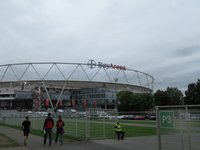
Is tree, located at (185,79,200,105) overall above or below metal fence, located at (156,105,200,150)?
above

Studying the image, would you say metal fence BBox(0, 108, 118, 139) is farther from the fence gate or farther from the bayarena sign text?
the bayarena sign text

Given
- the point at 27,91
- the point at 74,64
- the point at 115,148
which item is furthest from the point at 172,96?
the point at 115,148

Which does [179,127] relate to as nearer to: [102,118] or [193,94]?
[102,118]

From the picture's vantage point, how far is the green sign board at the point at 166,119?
37.1ft

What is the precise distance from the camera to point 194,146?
10.7m

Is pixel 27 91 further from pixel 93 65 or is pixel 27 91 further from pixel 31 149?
pixel 31 149

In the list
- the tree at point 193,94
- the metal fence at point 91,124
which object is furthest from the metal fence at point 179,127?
the tree at point 193,94

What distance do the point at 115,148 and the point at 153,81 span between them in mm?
156083

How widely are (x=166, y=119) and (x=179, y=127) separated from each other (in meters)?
0.69

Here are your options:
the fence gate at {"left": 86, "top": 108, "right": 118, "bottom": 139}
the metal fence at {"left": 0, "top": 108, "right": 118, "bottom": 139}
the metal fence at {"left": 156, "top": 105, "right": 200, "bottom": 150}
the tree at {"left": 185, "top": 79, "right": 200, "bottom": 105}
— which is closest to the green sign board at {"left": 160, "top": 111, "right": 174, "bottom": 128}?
the metal fence at {"left": 156, "top": 105, "right": 200, "bottom": 150}

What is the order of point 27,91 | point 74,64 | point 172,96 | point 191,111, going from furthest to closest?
point 27,91
point 74,64
point 172,96
point 191,111

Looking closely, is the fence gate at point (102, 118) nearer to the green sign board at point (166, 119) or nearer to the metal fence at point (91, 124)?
the metal fence at point (91, 124)

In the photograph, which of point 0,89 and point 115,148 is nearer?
point 115,148

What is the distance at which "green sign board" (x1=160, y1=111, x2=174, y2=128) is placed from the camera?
445 inches
